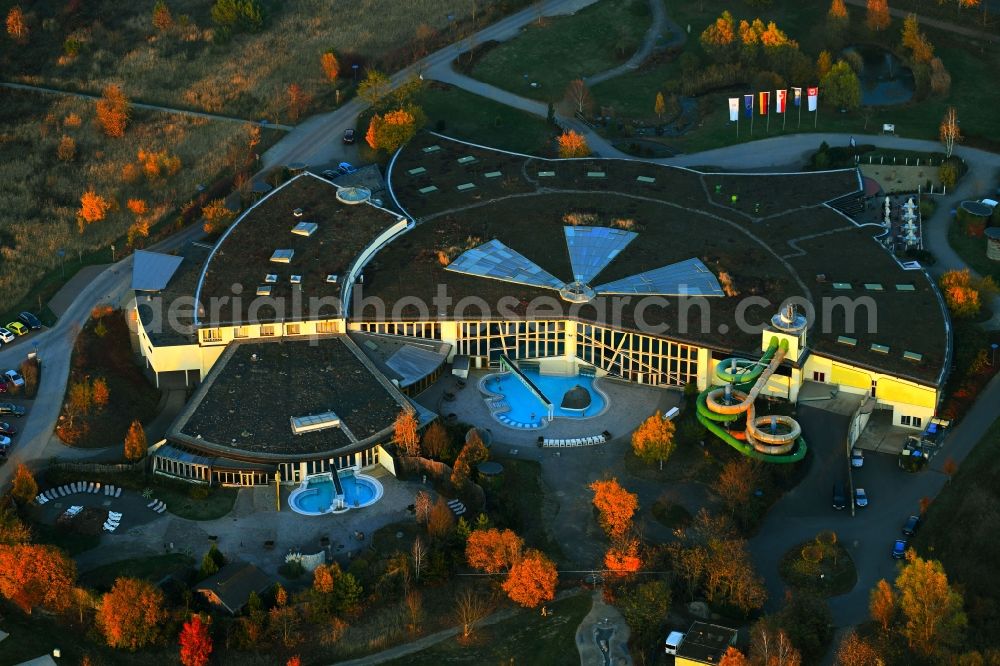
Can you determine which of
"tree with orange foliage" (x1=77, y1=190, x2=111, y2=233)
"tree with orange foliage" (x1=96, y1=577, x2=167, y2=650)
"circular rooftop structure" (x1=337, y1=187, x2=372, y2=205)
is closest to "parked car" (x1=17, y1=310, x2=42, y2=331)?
"tree with orange foliage" (x1=77, y1=190, x2=111, y2=233)

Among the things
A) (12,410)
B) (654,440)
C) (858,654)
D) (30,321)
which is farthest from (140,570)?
(858,654)

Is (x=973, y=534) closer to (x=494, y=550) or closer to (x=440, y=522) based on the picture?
(x=494, y=550)

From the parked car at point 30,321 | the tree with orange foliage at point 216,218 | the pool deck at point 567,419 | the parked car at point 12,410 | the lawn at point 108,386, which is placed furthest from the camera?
the tree with orange foliage at point 216,218

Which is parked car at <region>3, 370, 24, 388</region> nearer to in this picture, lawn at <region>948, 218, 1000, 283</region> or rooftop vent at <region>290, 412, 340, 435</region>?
rooftop vent at <region>290, 412, 340, 435</region>

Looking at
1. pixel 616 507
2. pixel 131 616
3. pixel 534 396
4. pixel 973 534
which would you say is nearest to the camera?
pixel 131 616

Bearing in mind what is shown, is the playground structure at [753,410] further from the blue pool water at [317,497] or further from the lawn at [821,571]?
the blue pool water at [317,497]

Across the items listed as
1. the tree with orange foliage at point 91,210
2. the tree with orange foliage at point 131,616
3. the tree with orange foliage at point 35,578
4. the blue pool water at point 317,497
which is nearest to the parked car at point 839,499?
the blue pool water at point 317,497

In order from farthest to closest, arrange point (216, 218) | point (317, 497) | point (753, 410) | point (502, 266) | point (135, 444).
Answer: point (216, 218) < point (502, 266) < point (753, 410) < point (135, 444) < point (317, 497)

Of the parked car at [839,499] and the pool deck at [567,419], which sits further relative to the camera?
the pool deck at [567,419]
